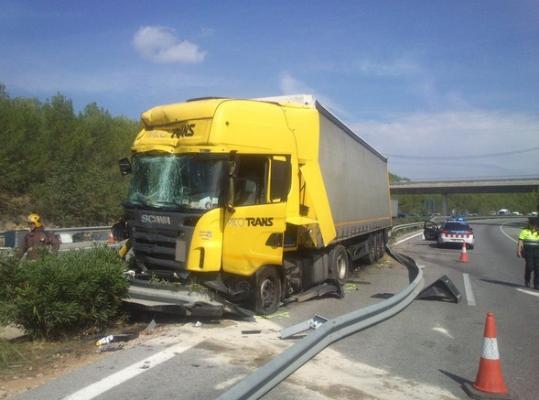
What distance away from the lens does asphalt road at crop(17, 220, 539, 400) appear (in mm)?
5188

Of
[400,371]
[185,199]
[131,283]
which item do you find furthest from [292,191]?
[400,371]

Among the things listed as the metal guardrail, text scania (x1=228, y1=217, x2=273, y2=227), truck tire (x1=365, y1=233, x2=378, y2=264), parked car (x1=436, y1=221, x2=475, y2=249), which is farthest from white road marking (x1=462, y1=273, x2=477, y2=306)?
parked car (x1=436, y1=221, x2=475, y2=249)

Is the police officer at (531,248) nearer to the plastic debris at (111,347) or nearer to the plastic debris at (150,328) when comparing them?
the plastic debris at (150,328)

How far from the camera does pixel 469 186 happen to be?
8356 cm

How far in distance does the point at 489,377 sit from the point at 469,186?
273 ft

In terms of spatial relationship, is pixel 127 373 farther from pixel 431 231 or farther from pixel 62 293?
pixel 431 231

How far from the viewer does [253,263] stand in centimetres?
841

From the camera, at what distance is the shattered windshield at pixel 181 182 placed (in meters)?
7.96

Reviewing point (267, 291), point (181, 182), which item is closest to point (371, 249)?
point (267, 291)

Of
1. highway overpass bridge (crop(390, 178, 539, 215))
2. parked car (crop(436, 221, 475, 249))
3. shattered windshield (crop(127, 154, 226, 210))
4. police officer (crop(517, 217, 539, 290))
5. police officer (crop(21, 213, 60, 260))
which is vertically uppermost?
highway overpass bridge (crop(390, 178, 539, 215))

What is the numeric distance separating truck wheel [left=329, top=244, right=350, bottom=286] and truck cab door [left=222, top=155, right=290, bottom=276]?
113 inches

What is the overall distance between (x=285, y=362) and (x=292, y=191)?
181 inches

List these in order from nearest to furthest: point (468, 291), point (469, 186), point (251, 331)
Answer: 1. point (251, 331)
2. point (468, 291)
3. point (469, 186)

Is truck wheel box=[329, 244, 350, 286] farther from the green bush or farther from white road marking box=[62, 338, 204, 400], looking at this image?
white road marking box=[62, 338, 204, 400]
